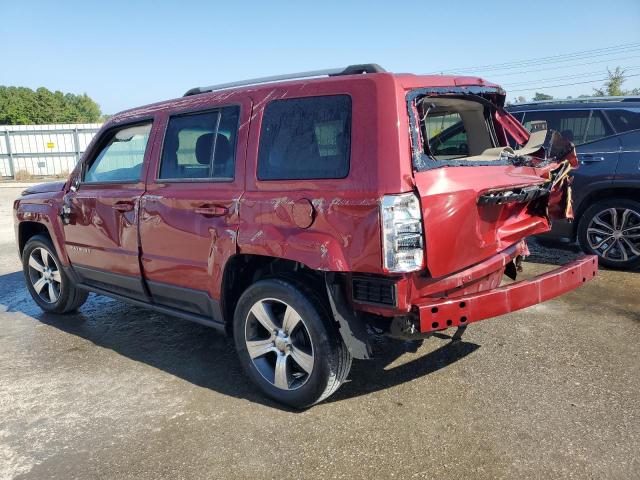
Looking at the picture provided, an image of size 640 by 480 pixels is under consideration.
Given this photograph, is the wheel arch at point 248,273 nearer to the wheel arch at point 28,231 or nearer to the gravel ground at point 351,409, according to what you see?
the gravel ground at point 351,409

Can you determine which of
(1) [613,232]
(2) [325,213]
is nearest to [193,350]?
(2) [325,213]

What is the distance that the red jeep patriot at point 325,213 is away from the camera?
100 inches

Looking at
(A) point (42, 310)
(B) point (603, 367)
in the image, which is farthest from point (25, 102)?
(B) point (603, 367)

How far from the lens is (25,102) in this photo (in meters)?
62.5

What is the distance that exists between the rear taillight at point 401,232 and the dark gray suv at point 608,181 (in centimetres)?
349

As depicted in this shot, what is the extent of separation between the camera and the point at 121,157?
4129mm

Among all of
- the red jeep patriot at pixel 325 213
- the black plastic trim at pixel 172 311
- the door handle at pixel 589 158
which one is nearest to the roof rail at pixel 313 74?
the red jeep patriot at pixel 325 213

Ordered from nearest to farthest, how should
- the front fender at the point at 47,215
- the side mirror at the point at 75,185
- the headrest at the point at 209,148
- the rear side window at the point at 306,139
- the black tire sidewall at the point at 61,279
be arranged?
1. the rear side window at the point at 306,139
2. the headrest at the point at 209,148
3. the side mirror at the point at 75,185
4. the front fender at the point at 47,215
5. the black tire sidewall at the point at 61,279

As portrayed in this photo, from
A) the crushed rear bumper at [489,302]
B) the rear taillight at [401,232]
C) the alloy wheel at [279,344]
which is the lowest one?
the alloy wheel at [279,344]

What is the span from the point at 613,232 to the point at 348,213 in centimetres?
428

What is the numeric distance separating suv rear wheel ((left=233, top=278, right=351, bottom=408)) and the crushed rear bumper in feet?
1.88

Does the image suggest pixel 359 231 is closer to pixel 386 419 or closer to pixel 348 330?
pixel 348 330

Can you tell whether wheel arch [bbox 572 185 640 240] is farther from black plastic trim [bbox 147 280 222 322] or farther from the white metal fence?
the white metal fence

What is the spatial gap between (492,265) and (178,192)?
2.13m
